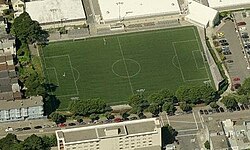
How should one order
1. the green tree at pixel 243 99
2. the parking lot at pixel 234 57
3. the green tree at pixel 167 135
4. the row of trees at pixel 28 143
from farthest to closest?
the parking lot at pixel 234 57 < the green tree at pixel 243 99 < the green tree at pixel 167 135 < the row of trees at pixel 28 143

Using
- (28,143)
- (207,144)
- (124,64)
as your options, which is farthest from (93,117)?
(207,144)

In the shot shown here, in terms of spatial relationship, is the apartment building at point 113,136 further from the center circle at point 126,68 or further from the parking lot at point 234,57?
the parking lot at point 234,57

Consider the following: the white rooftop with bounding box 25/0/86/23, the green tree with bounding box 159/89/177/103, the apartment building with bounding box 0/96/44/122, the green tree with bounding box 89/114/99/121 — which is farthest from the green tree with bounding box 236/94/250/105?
the white rooftop with bounding box 25/0/86/23

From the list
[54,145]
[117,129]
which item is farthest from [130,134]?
[54,145]

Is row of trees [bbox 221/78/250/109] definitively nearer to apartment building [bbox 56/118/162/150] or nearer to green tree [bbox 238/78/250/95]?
green tree [bbox 238/78/250/95]

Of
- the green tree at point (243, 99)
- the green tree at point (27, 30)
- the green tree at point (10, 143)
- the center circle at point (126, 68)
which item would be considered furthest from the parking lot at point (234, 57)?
the green tree at point (10, 143)
